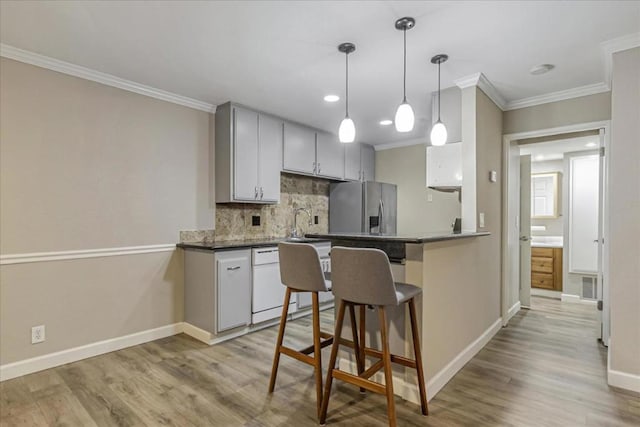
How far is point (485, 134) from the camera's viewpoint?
3168 mm

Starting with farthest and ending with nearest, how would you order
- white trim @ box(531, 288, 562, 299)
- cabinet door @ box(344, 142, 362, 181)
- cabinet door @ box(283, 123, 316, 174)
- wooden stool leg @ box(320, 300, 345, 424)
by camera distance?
cabinet door @ box(344, 142, 362, 181) → white trim @ box(531, 288, 562, 299) → cabinet door @ box(283, 123, 316, 174) → wooden stool leg @ box(320, 300, 345, 424)

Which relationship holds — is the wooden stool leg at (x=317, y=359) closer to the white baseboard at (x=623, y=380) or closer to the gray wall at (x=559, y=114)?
the white baseboard at (x=623, y=380)

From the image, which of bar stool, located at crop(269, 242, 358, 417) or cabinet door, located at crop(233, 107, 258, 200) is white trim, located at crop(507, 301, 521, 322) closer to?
bar stool, located at crop(269, 242, 358, 417)

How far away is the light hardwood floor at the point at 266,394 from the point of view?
198 centimetres

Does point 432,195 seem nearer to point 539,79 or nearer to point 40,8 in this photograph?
point 539,79

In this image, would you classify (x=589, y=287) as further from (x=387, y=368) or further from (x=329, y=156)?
(x=387, y=368)

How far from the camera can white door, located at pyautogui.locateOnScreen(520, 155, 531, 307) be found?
442 centimetres

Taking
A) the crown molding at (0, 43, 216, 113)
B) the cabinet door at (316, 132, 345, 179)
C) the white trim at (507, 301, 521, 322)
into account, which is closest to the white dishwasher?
the cabinet door at (316, 132, 345, 179)

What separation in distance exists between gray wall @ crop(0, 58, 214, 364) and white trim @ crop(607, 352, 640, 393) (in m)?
3.63

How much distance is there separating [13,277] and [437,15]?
3.43 meters

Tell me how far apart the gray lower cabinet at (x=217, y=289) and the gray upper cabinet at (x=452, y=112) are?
7.42ft

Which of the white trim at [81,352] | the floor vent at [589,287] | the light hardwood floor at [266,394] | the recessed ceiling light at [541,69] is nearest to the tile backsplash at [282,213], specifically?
the white trim at [81,352]

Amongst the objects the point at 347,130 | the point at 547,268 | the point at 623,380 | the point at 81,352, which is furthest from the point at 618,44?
the point at 81,352

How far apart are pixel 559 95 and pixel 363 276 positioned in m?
2.98
